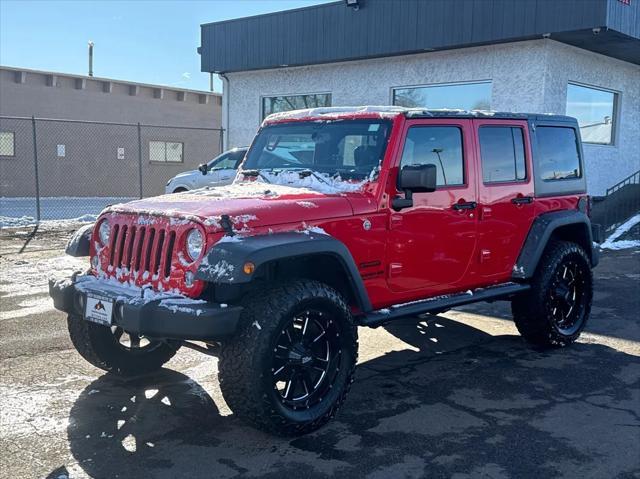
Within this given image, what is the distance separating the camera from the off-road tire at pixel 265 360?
388 cm

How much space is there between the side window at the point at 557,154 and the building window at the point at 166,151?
20785 mm

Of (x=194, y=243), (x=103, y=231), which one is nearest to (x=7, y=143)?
(x=103, y=231)

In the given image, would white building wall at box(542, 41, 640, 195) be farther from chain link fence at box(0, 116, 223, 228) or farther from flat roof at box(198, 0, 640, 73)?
chain link fence at box(0, 116, 223, 228)

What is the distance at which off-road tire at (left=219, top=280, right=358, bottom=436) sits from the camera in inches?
153

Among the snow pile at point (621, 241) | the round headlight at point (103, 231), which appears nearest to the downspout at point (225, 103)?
the snow pile at point (621, 241)

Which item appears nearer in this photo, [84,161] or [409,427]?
[409,427]

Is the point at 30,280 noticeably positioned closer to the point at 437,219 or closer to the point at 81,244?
the point at 81,244

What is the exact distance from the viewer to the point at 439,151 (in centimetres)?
525

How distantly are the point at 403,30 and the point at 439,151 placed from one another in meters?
9.71

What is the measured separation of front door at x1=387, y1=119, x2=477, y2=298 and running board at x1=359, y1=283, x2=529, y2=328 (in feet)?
0.25

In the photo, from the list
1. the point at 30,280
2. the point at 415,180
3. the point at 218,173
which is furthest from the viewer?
the point at 218,173

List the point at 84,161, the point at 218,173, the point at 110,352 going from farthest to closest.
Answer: the point at 84,161
the point at 218,173
the point at 110,352

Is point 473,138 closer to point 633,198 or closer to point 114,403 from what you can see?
point 114,403

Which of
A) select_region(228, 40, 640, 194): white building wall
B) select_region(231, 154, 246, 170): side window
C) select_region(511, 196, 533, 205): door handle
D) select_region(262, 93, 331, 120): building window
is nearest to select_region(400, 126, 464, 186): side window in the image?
select_region(511, 196, 533, 205): door handle
